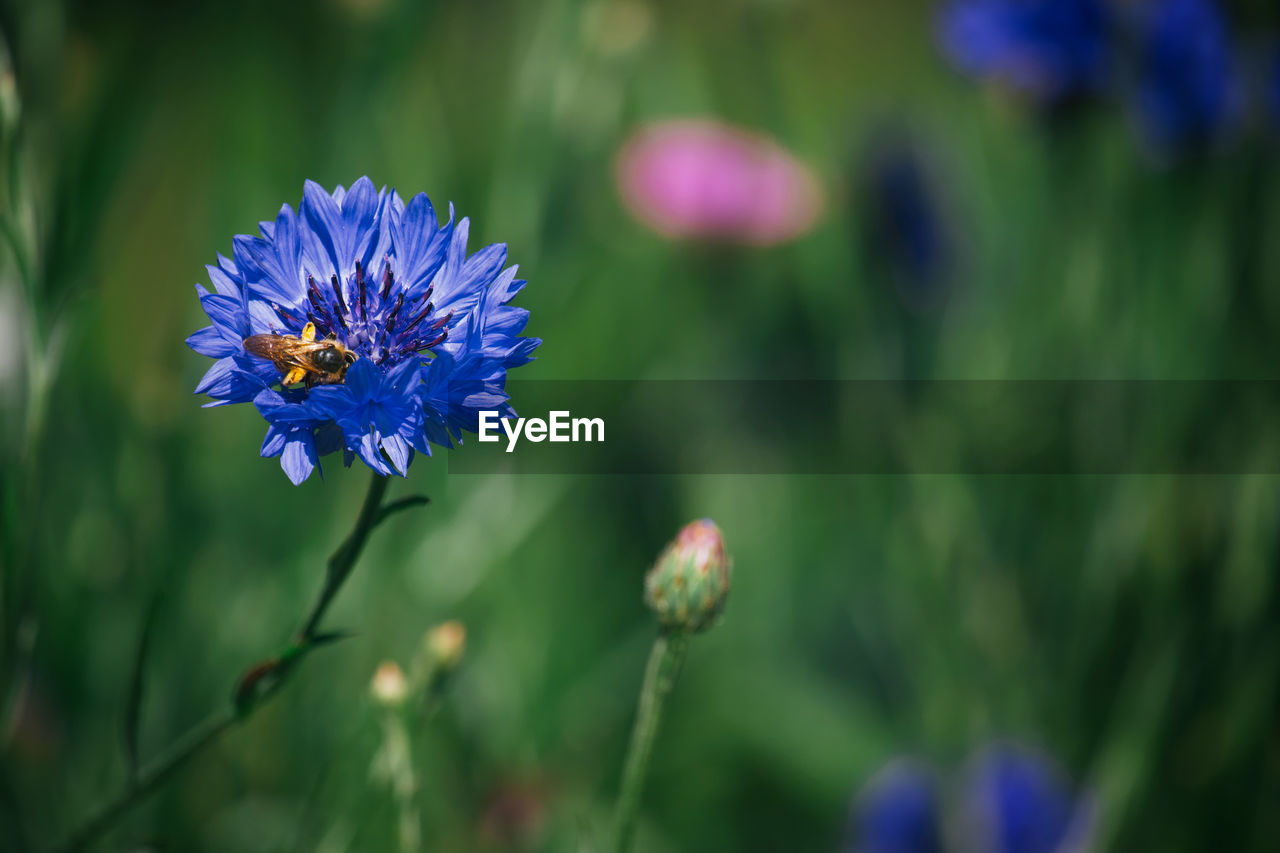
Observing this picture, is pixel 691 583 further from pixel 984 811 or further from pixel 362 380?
pixel 984 811

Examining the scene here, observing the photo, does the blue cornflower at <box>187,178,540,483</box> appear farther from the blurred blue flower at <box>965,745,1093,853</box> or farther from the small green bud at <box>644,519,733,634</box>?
the blurred blue flower at <box>965,745,1093,853</box>

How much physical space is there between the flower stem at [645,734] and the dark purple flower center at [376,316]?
117 millimetres

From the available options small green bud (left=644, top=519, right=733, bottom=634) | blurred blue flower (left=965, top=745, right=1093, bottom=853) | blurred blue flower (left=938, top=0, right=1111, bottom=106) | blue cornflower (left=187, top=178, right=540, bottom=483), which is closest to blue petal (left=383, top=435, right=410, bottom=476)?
blue cornflower (left=187, top=178, right=540, bottom=483)

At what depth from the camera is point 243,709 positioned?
0.30 metres

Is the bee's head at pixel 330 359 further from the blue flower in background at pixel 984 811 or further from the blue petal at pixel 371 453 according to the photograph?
the blue flower in background at pixel 984 811

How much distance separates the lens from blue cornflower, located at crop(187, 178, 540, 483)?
10.4 inches

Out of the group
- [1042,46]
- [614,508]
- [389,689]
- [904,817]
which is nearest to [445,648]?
[389,689]

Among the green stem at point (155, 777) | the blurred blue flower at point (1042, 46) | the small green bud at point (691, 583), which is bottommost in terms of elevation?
the green stem at point (155, 777)

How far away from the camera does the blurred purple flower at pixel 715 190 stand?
3.05ft

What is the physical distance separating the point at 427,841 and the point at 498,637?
0.46 feet

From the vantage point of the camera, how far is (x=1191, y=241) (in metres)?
0.78

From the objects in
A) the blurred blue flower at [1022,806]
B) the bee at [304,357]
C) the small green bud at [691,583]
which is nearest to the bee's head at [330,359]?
the bee at [304,357]

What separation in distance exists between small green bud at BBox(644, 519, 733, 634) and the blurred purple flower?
2.05 ft

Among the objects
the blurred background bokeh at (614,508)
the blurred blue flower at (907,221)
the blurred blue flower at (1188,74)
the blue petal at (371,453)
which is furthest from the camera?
the blurred blue flower at (907,221)
